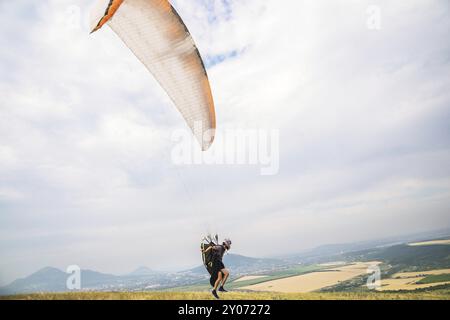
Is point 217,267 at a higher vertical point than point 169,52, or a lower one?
lower

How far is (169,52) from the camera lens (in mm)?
9453

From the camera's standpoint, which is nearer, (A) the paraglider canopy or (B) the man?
(A) the paraglider canopy

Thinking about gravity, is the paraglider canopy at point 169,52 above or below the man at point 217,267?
above

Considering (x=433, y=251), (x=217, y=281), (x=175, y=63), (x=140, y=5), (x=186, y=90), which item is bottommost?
(x=433, y=251)

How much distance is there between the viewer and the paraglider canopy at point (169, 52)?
8.86m

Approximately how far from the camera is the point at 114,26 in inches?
369

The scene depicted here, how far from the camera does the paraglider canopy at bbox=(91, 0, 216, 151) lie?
8859mm

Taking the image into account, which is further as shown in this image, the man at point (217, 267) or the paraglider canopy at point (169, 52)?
the man at point (217, 267)
